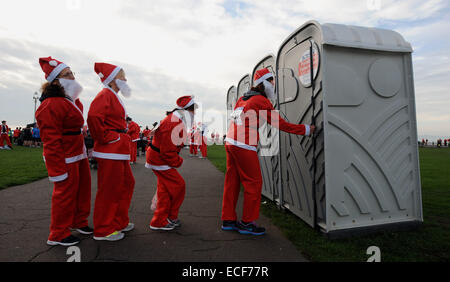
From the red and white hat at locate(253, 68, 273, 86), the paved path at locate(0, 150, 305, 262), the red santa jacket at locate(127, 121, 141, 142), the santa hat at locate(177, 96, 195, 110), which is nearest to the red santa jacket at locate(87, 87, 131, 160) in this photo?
the santa hat at locate(177, 96, 195, 110)

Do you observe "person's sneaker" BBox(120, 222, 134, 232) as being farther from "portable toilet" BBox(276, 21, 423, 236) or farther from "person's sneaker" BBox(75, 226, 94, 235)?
"portable toilet" BBox(276, 21, 423, 236)

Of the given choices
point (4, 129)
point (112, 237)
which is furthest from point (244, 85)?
point (4, 129)

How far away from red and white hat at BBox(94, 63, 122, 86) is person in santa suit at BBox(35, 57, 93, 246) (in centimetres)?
30

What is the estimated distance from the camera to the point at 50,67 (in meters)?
3.10

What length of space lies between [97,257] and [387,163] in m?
3.65

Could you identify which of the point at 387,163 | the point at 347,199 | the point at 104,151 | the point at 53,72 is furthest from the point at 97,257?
the point at 387,163

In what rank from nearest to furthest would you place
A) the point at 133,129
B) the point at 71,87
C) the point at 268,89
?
the point at 71,87 < the point at 268,89 < the point at 133,129

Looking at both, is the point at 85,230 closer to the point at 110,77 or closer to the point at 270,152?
the point at 110,77

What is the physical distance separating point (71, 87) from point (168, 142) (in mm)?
1333

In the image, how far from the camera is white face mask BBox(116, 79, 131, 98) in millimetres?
3295

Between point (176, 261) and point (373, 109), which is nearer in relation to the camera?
point (176, 261)

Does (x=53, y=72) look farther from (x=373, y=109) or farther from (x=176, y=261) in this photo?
(x=373, y=109)
